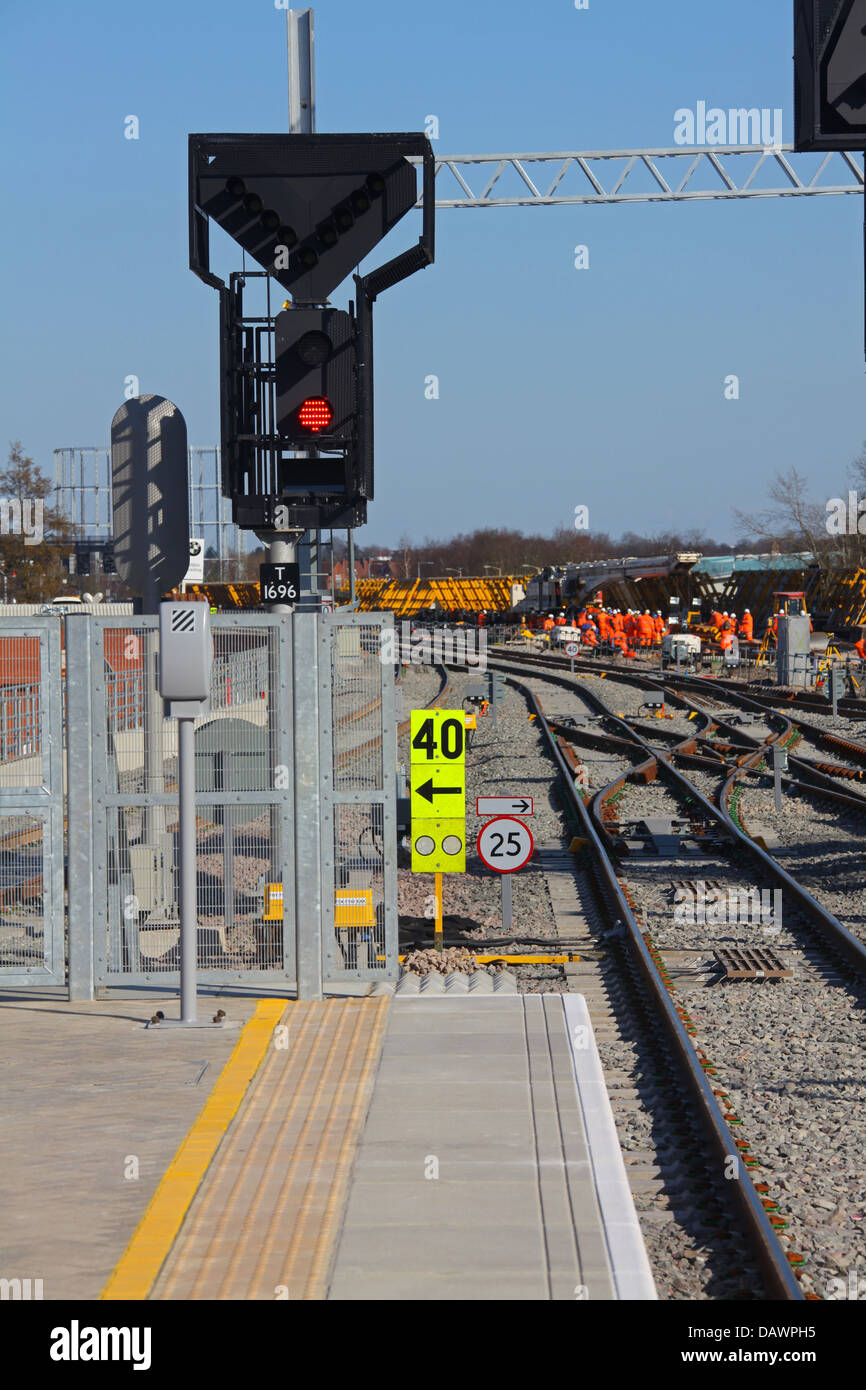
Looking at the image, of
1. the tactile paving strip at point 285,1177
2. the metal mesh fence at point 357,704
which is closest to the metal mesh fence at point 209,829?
the metal mesh fence at point 357,704

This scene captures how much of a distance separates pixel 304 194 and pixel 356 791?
3520 mm

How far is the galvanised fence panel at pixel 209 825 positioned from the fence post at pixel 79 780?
0.04 meters

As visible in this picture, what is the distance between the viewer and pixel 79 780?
857cm

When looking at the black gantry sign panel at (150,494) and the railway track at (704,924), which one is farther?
the black gantry sign panel at (150,494)

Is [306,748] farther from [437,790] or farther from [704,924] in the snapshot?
[704,924]

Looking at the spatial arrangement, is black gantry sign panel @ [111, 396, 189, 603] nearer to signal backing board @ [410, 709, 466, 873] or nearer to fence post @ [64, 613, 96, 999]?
fence post @ [64, 613, 96, 999]

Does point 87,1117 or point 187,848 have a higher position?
point 187,848

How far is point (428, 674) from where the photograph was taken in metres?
56.3

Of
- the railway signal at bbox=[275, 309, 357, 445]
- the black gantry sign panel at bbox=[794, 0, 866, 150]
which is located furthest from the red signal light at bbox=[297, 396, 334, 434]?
the black gantry sign panel at bbox=[794, 0, 866, 150]

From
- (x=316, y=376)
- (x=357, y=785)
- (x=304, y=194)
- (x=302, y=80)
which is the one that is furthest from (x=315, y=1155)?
(x=302, y=80)

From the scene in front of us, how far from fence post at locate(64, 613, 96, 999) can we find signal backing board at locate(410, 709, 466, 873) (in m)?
2.94

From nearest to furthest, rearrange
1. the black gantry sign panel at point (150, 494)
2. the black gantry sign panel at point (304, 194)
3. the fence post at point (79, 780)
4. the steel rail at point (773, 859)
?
the fence post at point (79, 780)
the black gantry sign panel at point (304, 194)
the black gantry sign panel at point (150, 494)
the steel rail at point (773, 859)

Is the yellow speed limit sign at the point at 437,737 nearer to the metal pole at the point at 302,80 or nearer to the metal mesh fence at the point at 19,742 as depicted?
the metal pole at the point at 302,80

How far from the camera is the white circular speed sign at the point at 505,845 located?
1191 cm
